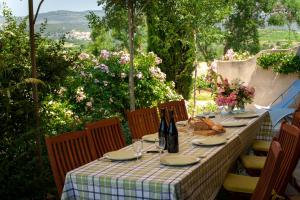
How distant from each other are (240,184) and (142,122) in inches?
52.5

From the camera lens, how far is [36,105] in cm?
402

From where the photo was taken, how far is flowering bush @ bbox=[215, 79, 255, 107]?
4.73 metres

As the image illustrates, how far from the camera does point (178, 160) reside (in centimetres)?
265

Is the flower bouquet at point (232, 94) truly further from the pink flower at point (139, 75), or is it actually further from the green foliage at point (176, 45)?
the green foliage at point (176, 45)

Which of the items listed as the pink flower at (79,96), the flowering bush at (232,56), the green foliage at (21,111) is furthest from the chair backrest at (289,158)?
the flowering bush at (232,56)

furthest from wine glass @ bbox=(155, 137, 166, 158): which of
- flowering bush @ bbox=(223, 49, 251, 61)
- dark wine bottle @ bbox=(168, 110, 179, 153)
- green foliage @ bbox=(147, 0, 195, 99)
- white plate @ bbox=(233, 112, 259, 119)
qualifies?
flowering bush @ bbox=(223, 49, 251, 61)

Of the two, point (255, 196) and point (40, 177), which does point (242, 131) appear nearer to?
point (255, 196)

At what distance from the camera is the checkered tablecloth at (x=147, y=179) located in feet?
7.66

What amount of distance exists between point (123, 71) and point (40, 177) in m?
3.80

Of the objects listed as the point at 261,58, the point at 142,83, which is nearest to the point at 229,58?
the point at 261,58

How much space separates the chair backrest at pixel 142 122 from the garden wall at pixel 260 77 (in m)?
5.69

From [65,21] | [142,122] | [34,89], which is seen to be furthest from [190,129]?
[65,21]

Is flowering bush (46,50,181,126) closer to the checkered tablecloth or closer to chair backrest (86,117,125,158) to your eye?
chair backrest (86,117,125,158)

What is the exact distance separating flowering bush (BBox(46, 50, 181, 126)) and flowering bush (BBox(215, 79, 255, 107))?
2.16m
